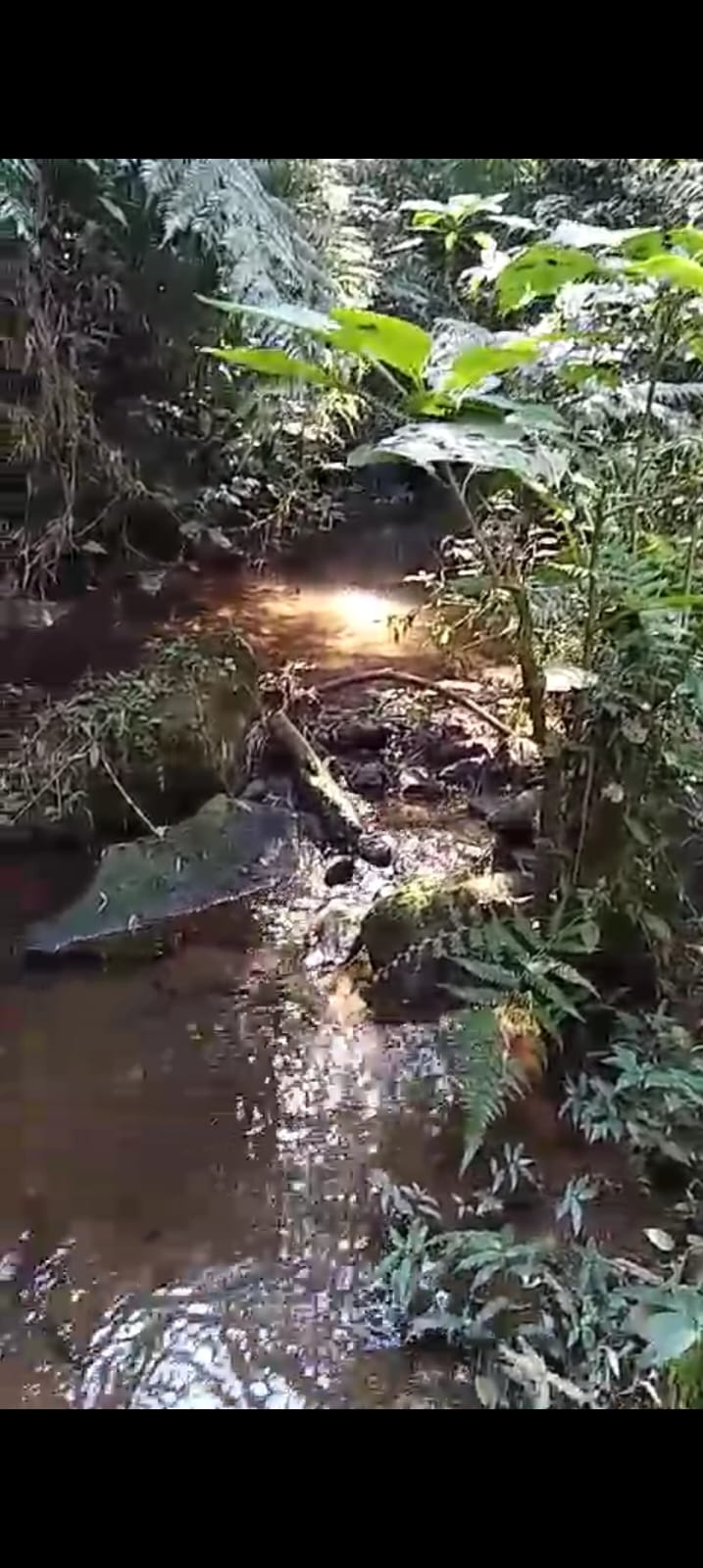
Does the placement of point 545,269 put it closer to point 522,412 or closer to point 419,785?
point 522,412


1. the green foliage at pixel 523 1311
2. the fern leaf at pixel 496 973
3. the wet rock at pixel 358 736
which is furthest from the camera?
the wet rock at pixel 358 736

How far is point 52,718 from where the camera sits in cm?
292

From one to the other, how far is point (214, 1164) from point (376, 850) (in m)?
0.96

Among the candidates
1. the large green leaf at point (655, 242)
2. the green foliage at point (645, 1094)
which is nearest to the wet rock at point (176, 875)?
the green foliage at point (645, 1094)

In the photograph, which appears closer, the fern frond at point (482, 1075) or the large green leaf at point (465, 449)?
the large green leaf at point (465, 449)

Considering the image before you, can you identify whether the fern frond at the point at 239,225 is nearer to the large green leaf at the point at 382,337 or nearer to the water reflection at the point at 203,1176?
the large green leaf at the point at 382,337

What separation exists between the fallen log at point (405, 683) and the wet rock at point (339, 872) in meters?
0.60

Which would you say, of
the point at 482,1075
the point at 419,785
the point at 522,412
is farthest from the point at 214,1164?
the point at 419,785

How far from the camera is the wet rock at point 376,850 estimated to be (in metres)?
2.55

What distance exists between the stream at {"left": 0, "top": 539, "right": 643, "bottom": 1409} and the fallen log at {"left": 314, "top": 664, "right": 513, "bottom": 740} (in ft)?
1.83

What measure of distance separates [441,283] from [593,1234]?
3.29 meters

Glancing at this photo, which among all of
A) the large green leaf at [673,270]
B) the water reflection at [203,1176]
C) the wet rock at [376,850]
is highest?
the large green leaf at [673,270]
